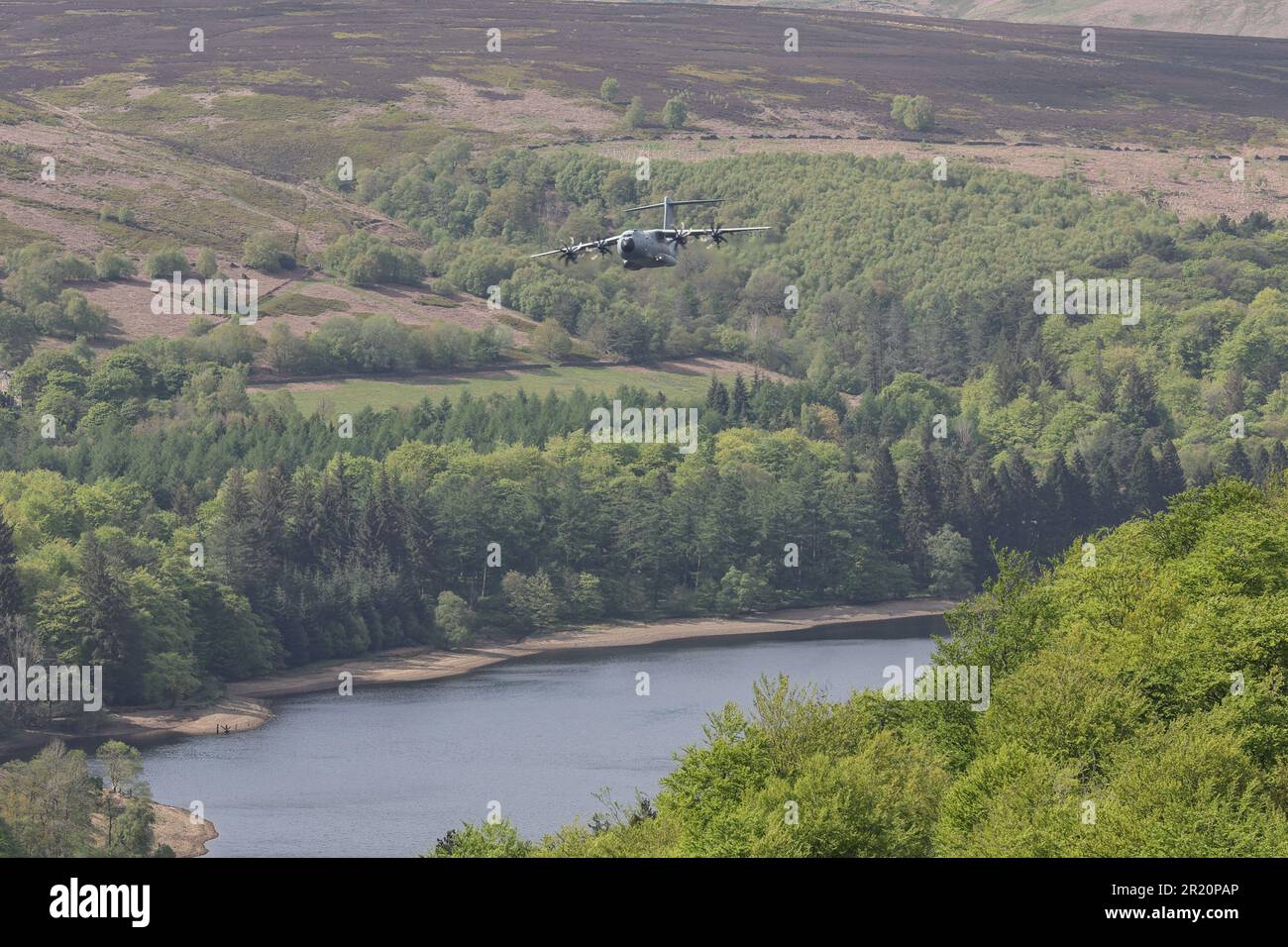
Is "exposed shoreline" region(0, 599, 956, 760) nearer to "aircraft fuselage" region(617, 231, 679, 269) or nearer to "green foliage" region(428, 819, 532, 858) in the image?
"aircraft fuselage" region(617, 231, 679, 269)

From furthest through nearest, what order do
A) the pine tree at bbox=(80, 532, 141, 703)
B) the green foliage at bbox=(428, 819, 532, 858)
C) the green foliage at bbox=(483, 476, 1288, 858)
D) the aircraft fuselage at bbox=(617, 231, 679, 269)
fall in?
the pine tree at bbox=(80, 532, 141, 703), the aircraft fuselage at bbox=(617, 231, 679, 269), the green foliage at bbox=(428, 819, 532, 858), the green foliage at bbox=(483, 476, 1288, 858)

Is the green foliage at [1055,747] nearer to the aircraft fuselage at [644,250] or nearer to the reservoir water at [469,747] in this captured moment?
the aircraft fuselage at [644,250]

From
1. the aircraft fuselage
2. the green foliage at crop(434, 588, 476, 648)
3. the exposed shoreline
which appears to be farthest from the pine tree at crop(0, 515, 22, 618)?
the aircraft fuselage

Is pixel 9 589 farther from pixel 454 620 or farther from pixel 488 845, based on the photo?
pixel 488 845

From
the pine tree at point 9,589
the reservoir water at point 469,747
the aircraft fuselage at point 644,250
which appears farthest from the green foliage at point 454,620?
the aircraft fuselage at point 644,250

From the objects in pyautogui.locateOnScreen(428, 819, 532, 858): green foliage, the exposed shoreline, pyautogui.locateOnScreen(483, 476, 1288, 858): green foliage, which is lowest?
the exposed shoreline

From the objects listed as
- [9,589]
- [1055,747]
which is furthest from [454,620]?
[1055,747]
